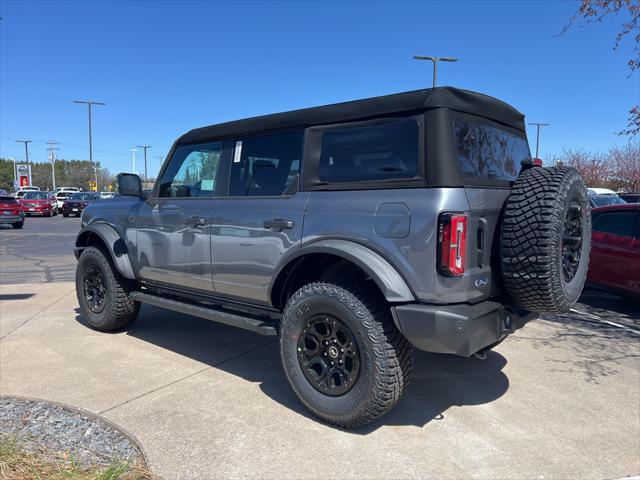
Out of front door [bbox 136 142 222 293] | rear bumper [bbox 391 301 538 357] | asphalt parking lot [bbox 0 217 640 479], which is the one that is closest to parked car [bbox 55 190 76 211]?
asphalt parking lot [bbox 0 217 640 479]

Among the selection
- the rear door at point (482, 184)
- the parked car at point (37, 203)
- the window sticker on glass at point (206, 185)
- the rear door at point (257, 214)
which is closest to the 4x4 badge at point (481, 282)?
the rear door at point (482, 184)

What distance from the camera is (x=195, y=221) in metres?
4.20

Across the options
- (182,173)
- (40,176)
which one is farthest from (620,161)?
(40,176)

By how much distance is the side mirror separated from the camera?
4773mm

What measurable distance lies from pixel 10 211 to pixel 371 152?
71.5ft

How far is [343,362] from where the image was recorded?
322 centimetres

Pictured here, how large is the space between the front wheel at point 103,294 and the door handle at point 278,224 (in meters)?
2.26

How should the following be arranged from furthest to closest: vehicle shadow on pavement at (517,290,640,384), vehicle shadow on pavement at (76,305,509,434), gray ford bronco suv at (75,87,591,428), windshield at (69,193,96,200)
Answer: windshield at (69,193,96,200), vehicle shadow on pavement at (517,290,640,384), vehicle shadow on pavement at (76,305,509,434), gray ford bronco suv at (75,87,591,428)

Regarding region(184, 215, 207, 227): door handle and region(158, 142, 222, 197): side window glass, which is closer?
region(184, 215, 207, 227): door handle

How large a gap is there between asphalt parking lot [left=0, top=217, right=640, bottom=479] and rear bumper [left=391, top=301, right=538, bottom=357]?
67 cm

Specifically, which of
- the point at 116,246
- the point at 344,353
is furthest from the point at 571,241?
the point at 116,246

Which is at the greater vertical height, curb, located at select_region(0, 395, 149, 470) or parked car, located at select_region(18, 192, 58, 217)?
parked car, located at select_region(18, 192, 58, 217)

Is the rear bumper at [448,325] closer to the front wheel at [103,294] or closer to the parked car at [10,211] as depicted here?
the front wheel at [103,294]

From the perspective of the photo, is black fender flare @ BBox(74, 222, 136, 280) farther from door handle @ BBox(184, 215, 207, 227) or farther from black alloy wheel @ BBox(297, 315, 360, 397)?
black alloy wheel @ BBox(297, 315, 360, 397)
